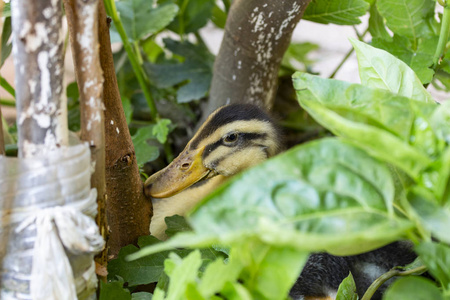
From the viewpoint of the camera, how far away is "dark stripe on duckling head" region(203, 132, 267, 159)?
3.95 ft

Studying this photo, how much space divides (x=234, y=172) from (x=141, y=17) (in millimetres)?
583

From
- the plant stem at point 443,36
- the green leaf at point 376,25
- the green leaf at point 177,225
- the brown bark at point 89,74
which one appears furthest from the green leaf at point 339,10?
the brown bark at point 89,74

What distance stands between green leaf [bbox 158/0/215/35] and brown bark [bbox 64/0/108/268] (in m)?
1.20

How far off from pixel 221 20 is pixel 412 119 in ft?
4.66

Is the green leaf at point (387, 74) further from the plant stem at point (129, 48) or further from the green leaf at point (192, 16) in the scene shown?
the green leaf at point (192, 16)

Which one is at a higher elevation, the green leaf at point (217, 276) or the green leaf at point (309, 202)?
the green leaf at point (309, 202)

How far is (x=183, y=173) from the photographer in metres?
1.18

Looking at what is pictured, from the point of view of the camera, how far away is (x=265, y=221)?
0.40 m

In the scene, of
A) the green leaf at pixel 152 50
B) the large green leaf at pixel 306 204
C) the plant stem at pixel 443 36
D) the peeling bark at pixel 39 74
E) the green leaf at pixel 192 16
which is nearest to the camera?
the large green leaf at pixel 306 204

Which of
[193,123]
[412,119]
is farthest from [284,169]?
[193,123]

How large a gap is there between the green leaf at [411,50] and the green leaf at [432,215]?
66cm

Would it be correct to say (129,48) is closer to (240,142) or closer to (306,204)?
(240,142)

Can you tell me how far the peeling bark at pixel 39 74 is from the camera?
1.70 ft

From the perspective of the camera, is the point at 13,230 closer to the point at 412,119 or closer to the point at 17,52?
the point at 17,52
